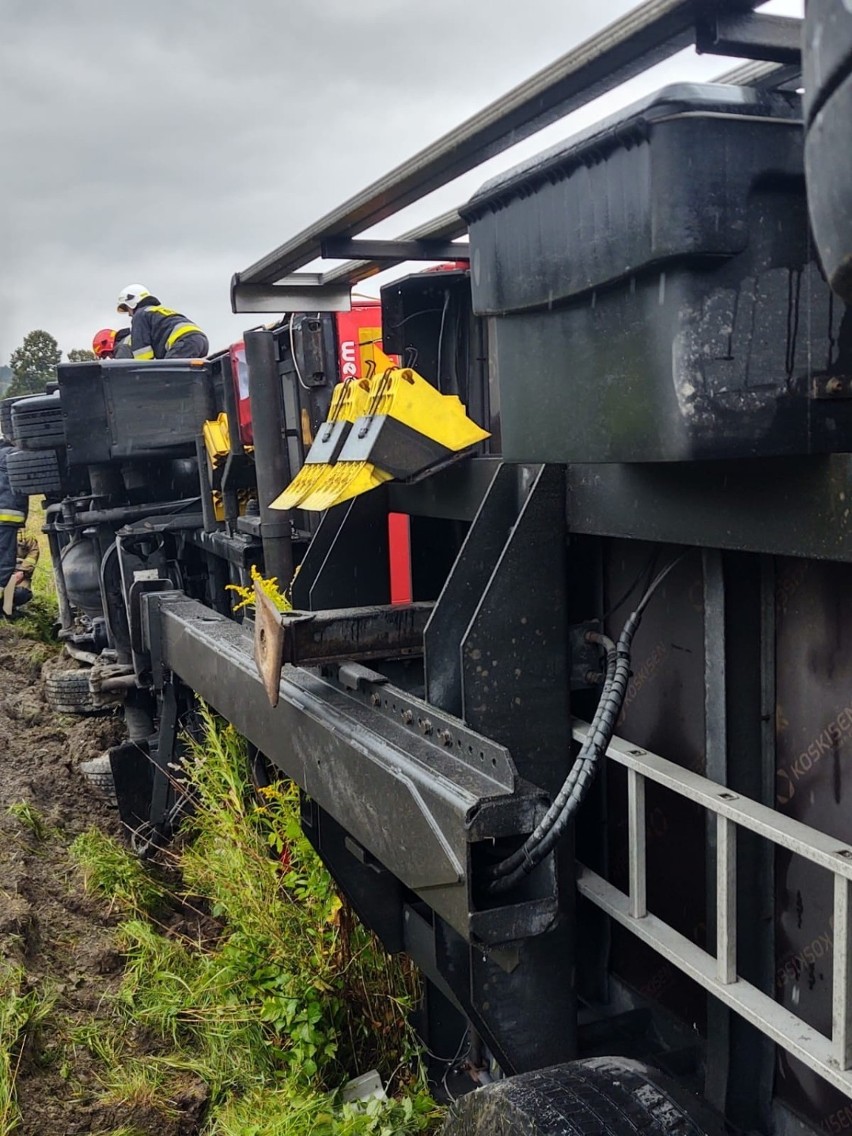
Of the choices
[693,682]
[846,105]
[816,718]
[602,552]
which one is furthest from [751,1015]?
[846,105]

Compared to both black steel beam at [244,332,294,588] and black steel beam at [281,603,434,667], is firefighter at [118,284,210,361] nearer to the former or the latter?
black steel beam at [244,332,294,588]

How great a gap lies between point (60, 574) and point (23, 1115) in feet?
14.0

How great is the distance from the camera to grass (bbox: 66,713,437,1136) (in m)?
3.03

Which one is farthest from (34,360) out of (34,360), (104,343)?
(104,343)

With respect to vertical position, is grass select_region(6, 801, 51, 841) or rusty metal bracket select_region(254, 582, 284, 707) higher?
rusty metal bracket select_region(254, 582, 284, 707)

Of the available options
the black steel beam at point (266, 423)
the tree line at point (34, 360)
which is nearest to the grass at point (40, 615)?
the black steel beam at point (266, 423)

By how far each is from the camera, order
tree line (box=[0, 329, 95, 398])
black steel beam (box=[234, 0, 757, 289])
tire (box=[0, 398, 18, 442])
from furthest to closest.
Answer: tree line (box=[0, 329, 95, 398]) < tire (box=[0, 398, 18, 442]) < black steel beam (box=[234, 0, 757, 289])

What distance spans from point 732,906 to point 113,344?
870 centimetres

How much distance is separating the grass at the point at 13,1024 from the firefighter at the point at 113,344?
5.27 meters

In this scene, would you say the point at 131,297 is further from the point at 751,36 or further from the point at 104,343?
the point at 751,36

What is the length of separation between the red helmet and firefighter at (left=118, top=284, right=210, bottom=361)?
1.85m

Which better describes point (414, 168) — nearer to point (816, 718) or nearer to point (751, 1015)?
point (816, 718)

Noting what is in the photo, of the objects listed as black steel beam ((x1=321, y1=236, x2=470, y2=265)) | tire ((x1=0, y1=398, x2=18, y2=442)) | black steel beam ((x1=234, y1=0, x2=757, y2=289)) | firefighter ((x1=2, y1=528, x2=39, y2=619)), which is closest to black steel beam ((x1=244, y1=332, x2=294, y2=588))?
black steel beam ((x1=321, y1=236, x2=470, y2=265))

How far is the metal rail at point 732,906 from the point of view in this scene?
4.83 feet
